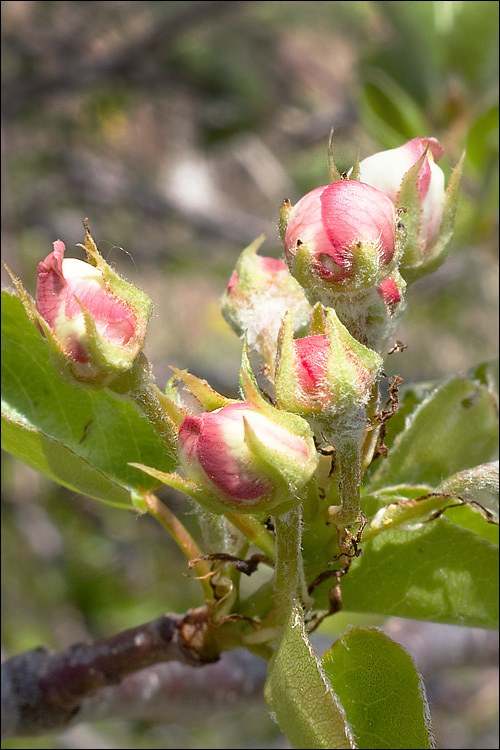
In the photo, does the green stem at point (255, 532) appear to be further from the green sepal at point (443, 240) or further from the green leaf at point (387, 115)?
the green leaf at point (387, 115)

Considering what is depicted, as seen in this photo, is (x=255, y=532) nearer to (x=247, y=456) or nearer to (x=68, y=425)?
(x=247, y=456)

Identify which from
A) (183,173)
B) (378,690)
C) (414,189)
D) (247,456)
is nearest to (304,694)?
(378,690)

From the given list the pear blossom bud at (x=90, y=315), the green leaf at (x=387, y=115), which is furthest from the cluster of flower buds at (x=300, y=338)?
the green leaf at (x=387, y=115)

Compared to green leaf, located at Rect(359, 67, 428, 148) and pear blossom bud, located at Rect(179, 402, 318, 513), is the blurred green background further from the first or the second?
pear blossom bud, located at Rect(179, 402, 318, 513)

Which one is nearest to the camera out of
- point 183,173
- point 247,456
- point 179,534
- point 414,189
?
point 247,456

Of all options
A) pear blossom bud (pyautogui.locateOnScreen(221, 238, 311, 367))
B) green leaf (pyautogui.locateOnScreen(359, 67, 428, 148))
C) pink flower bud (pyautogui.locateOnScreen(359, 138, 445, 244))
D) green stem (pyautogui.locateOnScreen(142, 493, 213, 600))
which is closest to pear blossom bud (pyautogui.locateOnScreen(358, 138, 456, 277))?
pink flower bud (pyautogui.locateOnScreen(359, 138, 445, 244))

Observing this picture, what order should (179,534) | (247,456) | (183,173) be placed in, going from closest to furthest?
(247,456) < (179,534) < (183,173)
